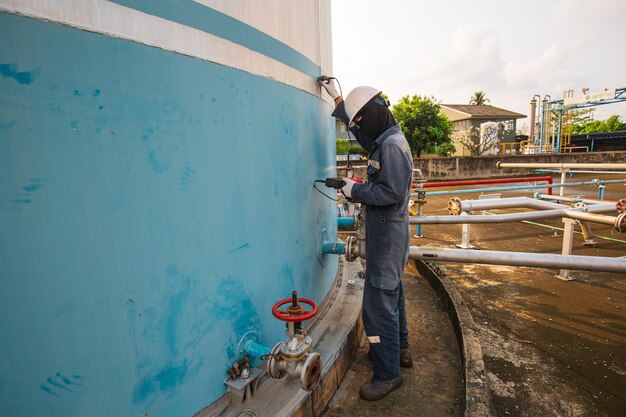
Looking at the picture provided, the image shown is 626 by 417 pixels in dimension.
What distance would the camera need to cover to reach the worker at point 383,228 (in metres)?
2.10

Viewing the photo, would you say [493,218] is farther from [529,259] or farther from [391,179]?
[391,179]

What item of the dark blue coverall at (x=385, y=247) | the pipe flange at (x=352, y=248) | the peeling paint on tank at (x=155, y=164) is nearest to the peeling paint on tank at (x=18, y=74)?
the peeling paint on tank at (x=155, y=164)

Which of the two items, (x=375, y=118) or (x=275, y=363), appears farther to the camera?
(x=375, y=118)

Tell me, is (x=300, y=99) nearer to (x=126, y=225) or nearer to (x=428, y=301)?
(x=126, y=225)

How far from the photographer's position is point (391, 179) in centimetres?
207

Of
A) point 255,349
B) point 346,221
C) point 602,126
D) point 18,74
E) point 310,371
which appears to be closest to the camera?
point 18,74

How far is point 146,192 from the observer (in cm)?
131

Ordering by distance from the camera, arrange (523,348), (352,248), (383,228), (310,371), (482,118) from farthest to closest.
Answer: (482,118) < (523,348) < (352,248) < (383,228) < (310,371)

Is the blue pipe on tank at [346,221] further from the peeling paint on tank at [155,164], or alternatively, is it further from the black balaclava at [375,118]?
the peeling paint on tank at [155,164]

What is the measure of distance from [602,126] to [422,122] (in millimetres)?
39600

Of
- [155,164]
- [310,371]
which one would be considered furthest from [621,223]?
[155,164]

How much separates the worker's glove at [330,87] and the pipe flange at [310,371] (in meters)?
1.94

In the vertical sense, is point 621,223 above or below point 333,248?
above

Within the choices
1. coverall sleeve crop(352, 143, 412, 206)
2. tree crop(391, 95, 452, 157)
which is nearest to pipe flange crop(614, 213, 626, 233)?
coverall sleeve crop(352, 143, 412, 206)
